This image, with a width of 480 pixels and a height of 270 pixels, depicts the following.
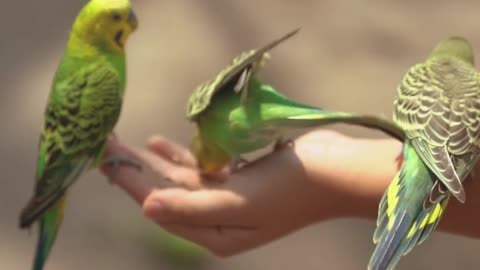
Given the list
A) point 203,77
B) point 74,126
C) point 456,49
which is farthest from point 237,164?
point 203,77

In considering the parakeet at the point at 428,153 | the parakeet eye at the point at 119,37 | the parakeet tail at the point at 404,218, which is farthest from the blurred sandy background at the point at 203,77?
the parakeet tail at the point at 404,218

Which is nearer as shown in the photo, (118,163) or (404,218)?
(404,218)

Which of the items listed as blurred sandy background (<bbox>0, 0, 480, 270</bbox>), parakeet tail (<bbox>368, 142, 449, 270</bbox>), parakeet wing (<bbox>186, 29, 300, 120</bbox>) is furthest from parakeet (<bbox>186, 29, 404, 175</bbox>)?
blurred sandy background (<bbox>0, 0, 480, 270</bbox>)

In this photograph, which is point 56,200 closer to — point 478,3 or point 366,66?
point 366,66

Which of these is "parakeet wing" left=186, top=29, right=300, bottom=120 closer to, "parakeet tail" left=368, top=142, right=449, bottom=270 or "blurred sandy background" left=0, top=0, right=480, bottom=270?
"parakeet tail" left=368, top=142, right=449, bottom=270

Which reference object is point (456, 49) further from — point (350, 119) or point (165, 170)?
point (165, 170)

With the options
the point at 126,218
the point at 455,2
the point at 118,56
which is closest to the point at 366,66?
the point at 455,2

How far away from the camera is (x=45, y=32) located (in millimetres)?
3213

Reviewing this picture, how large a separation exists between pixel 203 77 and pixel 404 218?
1622 millimetres

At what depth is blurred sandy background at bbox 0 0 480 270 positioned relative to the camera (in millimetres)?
2576

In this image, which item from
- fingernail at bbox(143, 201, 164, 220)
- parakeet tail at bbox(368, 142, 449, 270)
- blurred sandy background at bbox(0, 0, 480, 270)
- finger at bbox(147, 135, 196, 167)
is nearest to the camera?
parakeet tail at bbox(368, 142, 449, 270)

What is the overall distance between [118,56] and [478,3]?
5.82ft

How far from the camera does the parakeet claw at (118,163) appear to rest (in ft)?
6.22

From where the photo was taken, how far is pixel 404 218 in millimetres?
1453
